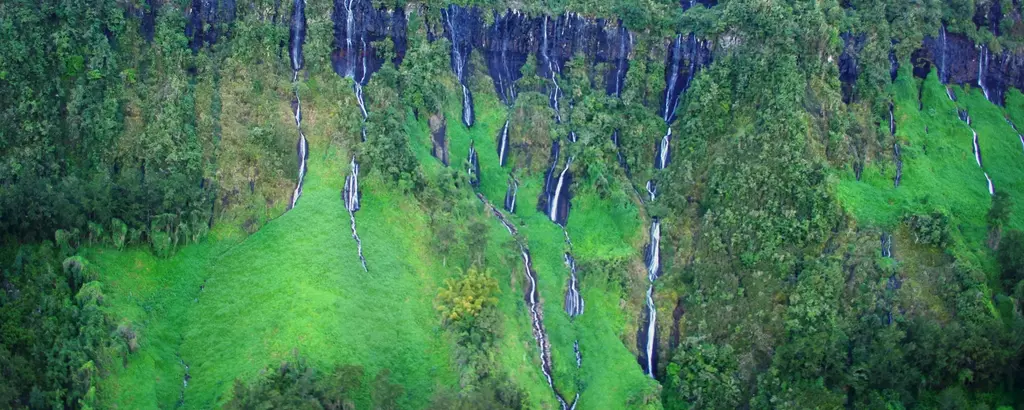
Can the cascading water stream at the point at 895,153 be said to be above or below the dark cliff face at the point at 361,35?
below

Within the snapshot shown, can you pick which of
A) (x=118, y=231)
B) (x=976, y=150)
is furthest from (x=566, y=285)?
(x=976, y=150)

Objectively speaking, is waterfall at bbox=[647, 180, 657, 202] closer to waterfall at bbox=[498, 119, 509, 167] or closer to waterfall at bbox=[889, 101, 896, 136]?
waterfall at bbox=[498, 119, 509, 167]

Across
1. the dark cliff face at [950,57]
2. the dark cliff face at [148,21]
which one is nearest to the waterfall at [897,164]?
the dark cliff face at [950,57]

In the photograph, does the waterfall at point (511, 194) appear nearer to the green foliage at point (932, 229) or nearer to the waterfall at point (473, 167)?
the waterfall at point (473, 167)

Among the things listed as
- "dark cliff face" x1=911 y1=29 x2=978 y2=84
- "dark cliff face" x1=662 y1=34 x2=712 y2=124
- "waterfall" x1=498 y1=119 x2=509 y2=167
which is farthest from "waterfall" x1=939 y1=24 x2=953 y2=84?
"waterfall" x1=498 y1=119 x2=509 y2=167

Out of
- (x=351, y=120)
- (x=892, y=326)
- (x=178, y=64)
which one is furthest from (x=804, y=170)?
(x=178, y=64)

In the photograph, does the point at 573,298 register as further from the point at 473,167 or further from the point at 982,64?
the point at 982,64
